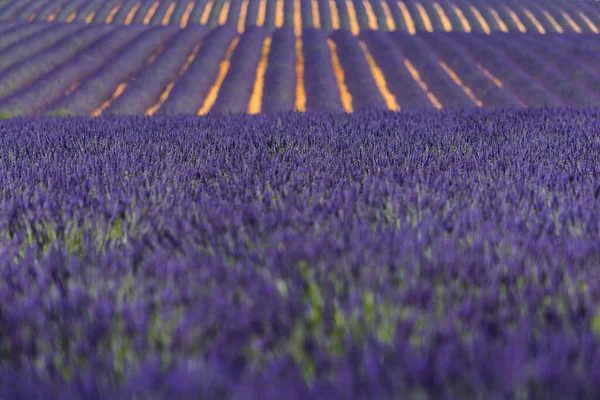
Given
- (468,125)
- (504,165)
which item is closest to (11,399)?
(504,165)

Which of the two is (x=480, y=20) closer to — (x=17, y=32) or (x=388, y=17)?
(x=388, y=17)

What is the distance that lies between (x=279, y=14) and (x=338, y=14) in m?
2.88

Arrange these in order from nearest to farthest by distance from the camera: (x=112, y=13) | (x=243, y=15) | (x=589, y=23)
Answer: (x=589, y=23), (x=112, y=13), (x=243, y=15)

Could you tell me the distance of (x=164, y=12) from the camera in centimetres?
3269

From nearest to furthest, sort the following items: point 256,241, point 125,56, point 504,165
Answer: point 256,241 < point 504,165 < point 125,56

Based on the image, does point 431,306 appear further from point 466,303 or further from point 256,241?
point 256,241

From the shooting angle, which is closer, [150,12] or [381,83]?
[381,83]

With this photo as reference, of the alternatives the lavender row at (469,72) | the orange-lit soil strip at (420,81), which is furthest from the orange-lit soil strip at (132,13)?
the orange-lit soil strip at (420,81)

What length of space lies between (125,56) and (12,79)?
3.75 metres

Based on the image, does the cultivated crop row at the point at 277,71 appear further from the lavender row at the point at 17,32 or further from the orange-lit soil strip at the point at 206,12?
the orange-lit soil strip at the point at 206,12

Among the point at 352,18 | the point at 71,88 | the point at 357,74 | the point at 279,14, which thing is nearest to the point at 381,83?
the point at 357,74

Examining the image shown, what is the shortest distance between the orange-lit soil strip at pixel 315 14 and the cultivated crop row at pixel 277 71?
637cm

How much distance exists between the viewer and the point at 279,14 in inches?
1324

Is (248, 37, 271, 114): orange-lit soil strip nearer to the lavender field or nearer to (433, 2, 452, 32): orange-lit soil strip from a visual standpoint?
(433, 2, 452, 32): orange-lit soil strip
